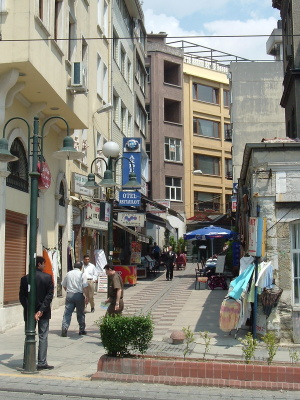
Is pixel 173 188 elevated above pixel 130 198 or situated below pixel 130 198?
above

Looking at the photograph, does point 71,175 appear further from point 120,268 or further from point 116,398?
point 116,398

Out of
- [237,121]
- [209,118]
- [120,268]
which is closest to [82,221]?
[120,268]

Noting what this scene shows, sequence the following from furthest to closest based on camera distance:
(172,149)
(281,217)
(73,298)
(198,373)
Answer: (172,149)
(73,298)
(281,217)
(198,373)

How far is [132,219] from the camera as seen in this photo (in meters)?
23.2

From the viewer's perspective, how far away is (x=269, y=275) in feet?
37.7

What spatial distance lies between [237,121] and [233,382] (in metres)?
29.5

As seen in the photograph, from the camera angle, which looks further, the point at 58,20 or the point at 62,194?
the point at 62,194

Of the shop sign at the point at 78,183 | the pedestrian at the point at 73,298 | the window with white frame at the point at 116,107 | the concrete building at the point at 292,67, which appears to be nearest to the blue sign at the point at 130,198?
the shop sign at the point at 78,183

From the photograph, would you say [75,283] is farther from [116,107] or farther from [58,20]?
[116,107]

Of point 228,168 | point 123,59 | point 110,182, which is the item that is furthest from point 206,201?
point 110,182

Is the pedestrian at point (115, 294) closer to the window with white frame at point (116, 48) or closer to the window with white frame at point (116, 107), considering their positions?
the window with white frame at point (116, 107)

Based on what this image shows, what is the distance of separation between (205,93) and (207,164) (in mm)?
6506

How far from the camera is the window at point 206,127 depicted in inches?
2029

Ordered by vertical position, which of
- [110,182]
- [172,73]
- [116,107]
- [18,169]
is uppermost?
[172,73]
